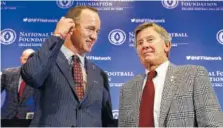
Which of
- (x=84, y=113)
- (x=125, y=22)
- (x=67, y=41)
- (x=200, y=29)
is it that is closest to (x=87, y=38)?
(x=67, y=41)

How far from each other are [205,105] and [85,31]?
77cm

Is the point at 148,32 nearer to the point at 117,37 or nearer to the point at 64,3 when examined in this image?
the point at 117,37

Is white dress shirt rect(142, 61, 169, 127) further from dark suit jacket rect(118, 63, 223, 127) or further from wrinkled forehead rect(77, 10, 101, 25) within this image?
wrinkled forehead rect(77, 10, 101, 25)

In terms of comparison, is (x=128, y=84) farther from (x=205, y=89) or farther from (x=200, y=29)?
(x=200, y=29)

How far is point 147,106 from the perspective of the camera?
1668mm

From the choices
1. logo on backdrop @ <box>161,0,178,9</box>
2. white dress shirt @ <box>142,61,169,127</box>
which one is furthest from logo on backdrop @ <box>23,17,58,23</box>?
white dress shirt @ <box>142,61,169,127</box>

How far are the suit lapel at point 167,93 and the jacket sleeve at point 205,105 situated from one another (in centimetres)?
11

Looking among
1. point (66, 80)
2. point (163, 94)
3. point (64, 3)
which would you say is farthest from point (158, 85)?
point (64, 3)

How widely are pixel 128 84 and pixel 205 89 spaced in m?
0.49

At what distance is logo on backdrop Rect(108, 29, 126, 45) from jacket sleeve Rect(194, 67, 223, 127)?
67.1 inches

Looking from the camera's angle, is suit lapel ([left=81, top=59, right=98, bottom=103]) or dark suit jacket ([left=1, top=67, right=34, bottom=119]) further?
dark suit jacket ([left=1, top=67, right=34, bottom=119])

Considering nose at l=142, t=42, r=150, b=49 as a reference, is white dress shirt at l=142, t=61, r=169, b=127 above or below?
below

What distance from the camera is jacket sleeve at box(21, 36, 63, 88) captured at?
154 cm

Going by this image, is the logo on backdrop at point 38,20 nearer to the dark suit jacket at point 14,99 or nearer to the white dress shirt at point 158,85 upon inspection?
the dark suit jacket at point 14,99
